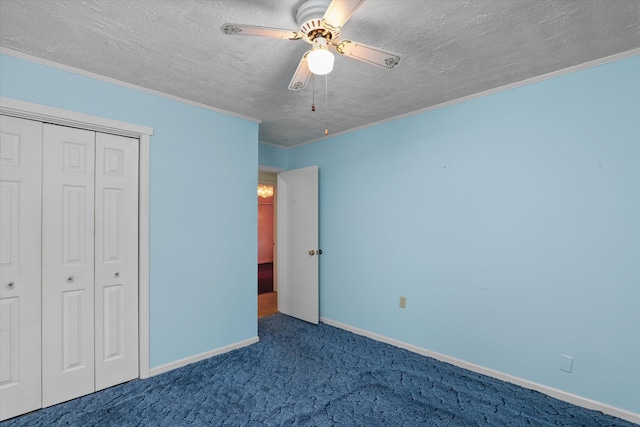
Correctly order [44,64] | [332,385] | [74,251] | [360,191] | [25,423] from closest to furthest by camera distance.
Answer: [25,423], [44,64], [74,251], [332,385], [360,191]

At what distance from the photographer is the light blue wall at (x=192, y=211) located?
2.62 m

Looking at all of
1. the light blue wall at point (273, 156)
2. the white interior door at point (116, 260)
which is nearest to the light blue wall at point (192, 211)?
the white interior door at point (116, 260)

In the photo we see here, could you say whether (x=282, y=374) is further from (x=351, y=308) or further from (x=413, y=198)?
(x=413, y=198)

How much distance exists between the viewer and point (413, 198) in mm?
3326

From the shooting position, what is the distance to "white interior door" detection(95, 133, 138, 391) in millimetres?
2566

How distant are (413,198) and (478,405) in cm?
185

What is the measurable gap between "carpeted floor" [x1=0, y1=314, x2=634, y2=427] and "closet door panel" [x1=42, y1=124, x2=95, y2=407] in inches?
8.9

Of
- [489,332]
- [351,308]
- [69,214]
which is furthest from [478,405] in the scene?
[69,214]

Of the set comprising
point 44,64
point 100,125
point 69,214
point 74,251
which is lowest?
point 74,251

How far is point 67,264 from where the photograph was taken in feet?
7.93

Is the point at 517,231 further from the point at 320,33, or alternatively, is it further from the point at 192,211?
the point at 192,211

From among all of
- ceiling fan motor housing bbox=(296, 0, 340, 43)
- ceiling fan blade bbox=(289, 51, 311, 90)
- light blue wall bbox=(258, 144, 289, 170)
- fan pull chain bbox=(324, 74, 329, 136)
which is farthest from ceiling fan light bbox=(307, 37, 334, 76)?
light blue wall bbox=(258, 144, 289, 170)

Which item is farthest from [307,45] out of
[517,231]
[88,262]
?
[88,262]

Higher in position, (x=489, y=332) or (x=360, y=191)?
(x=360, y=191)
